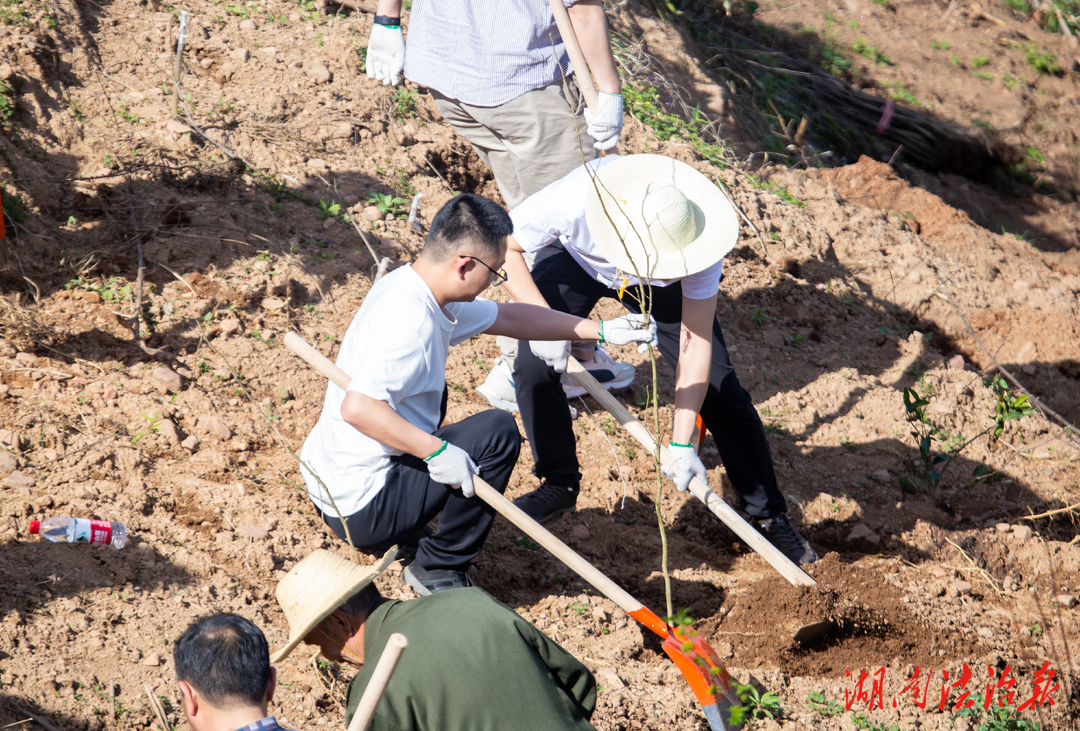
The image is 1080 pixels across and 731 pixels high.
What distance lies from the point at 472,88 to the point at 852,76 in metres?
6.76

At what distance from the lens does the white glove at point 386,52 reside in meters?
3.87

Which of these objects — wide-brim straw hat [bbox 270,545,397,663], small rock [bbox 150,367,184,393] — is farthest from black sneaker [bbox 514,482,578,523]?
small rock [bbox 150,367,184,393]

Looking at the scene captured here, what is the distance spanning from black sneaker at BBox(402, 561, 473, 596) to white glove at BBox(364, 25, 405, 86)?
7.93 feet

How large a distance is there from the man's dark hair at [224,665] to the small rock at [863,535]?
278 centimetres

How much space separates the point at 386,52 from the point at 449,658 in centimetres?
309

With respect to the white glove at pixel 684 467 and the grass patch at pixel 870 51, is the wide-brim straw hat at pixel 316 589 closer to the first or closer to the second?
the white glove at pixel 684 467

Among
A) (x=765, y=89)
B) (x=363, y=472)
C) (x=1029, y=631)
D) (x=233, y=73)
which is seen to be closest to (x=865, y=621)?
(x=1029, y=631)

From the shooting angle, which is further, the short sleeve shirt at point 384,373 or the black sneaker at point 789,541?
the black sneaker at point 789,541

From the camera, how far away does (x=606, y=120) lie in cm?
351

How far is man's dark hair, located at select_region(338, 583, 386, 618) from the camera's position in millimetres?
2064

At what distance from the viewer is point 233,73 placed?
206 inches

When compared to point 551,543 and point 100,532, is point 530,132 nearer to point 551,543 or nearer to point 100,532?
point 551,543

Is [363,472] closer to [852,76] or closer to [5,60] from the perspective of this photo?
[5,60]

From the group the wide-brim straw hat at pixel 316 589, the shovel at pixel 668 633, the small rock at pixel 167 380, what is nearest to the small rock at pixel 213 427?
the small rock at pixel 167 380
